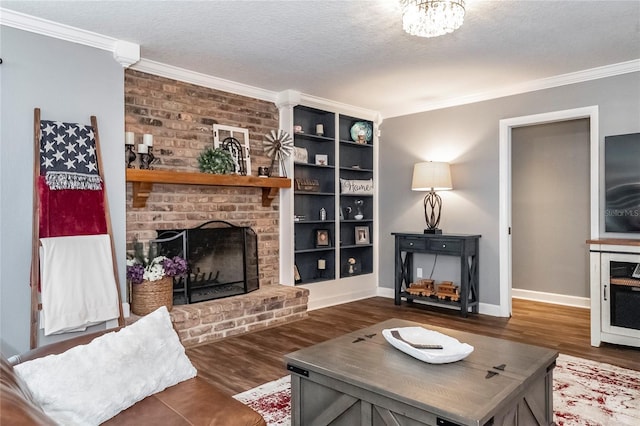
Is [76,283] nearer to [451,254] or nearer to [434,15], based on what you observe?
[434,15]

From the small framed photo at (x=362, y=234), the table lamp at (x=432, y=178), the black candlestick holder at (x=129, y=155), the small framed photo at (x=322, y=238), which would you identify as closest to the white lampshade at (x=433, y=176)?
the table lamp at (x=432, y=178)

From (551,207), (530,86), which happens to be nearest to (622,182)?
(530,86)

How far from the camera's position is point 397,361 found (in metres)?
2.06

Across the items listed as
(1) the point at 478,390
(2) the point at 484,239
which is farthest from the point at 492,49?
(1) the point at 478,390

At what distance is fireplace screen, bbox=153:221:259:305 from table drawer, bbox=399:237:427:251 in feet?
5.96

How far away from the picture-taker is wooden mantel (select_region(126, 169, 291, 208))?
366 cm

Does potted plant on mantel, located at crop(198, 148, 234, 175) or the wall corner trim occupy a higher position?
the wall corner trim

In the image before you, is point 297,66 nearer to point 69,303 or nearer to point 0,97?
point 0,97

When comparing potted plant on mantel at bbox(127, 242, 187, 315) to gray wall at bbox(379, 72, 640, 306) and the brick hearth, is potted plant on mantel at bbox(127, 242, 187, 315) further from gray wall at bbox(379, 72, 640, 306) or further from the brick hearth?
gray wall at bbox(379, 72, 640, 306)

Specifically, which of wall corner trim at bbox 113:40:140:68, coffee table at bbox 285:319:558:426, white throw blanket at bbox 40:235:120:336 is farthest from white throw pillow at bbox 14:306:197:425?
wall corner trim at bbox 113:40:140:68

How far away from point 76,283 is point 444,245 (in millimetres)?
3672

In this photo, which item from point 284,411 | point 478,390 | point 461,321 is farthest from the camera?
point 461,321

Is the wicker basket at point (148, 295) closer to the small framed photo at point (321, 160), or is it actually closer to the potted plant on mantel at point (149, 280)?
the potted plant on mantel at point (149, 280)

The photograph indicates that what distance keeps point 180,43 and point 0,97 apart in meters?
1.32
